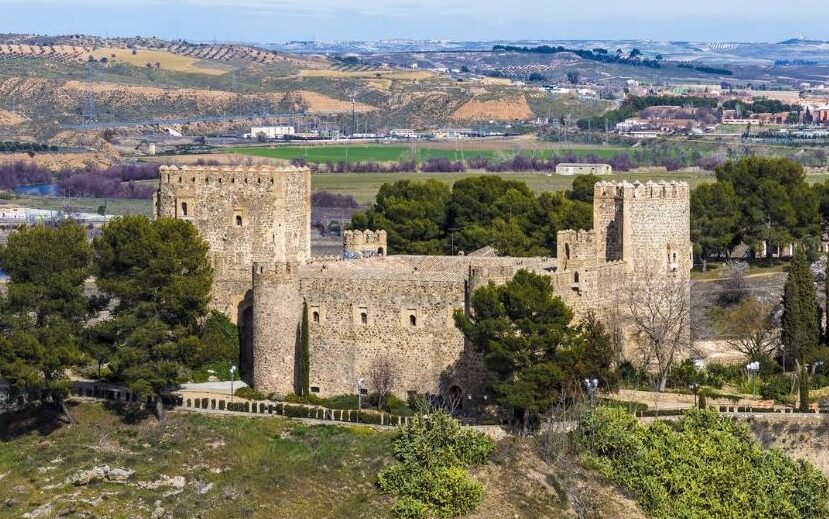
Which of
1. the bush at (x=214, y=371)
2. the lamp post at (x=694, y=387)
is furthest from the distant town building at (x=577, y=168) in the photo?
the lamp post at (x=694, y=387)

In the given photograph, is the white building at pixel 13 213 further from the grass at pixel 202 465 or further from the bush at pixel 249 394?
the grass at pixel 202 465

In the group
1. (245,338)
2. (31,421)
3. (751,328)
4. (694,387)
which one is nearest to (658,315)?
(694,387)

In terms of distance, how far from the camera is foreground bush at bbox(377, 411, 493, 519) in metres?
49.4

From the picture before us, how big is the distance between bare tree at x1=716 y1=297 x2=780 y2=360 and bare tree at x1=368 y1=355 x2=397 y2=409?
1222cm

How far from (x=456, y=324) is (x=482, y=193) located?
20.1 metres

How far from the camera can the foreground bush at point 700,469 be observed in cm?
5050

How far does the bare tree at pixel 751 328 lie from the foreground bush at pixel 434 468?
44.7ft

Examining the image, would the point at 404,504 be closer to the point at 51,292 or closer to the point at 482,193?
the point at 51,292

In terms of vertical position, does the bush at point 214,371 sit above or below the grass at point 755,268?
below

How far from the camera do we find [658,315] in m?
59.3

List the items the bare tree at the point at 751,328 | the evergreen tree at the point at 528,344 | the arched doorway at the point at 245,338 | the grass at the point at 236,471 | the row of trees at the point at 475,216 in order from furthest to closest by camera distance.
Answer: the row of trees at the point at 475,216 < the bare tree at the point at 751,328 < the arched doorway at the point at 245,338 < the evergreen tree at the point at 528,344 < the grass at the point at 236,471

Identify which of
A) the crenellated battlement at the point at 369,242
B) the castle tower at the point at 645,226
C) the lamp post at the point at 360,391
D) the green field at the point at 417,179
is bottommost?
the green field at the point at 417,179

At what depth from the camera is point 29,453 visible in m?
55.3

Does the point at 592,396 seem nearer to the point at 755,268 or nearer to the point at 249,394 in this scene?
the point at 249,394
